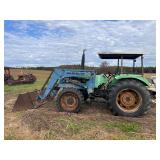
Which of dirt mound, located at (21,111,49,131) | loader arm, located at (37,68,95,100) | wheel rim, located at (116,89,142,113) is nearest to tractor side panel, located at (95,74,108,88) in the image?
loader arm, located at (37,68,95,100)

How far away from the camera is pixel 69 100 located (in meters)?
9.85

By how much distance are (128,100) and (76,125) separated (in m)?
2.17

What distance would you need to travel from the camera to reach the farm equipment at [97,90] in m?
9.62

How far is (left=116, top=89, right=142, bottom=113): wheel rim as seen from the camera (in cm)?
971

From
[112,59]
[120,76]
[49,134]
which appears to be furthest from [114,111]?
[49,134]

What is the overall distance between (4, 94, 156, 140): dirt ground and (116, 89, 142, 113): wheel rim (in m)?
0.48

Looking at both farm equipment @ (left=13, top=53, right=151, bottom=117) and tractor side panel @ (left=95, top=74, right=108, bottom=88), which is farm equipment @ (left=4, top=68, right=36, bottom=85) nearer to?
farm equipment @ (left=13, top=53, right=151, bottom=117)

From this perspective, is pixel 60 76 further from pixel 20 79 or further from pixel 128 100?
pixel 20 79

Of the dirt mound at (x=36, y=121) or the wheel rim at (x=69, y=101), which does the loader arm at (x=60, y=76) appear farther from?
the dirt mound at (x=36, y=121)

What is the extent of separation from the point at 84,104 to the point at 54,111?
49.4 inches

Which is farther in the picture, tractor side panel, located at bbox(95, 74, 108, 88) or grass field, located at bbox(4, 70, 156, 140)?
tractor side panel, located at bbox(95, 74, 108, 88)

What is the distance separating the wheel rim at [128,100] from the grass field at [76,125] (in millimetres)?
485

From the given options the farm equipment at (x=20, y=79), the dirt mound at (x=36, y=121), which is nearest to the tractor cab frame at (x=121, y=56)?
the dirt mound at (x=36, y=121)

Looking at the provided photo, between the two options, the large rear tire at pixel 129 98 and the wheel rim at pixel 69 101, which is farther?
the wheel rim at pixel 69 101
